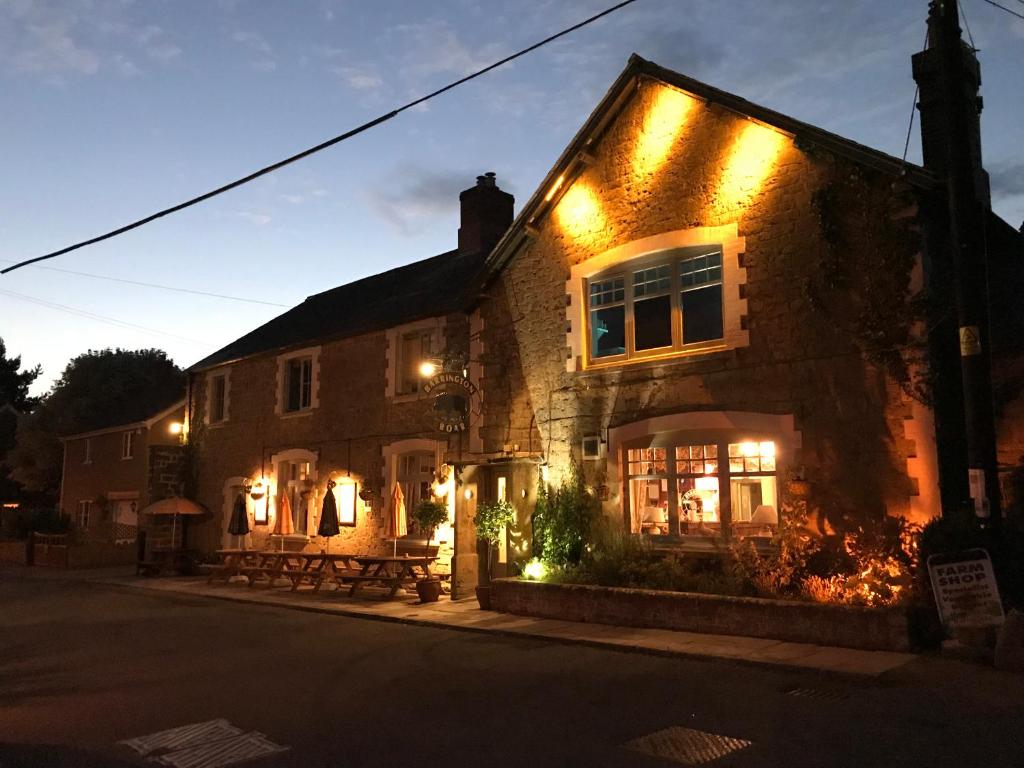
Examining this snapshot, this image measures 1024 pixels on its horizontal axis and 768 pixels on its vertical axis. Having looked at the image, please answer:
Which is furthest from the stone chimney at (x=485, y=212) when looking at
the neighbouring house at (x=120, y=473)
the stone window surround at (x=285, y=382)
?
the neighbouring house at (x=120, y=473)

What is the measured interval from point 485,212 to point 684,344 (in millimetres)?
8506

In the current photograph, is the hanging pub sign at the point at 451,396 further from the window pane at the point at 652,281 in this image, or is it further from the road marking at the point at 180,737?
the road marking at the point at 180,737

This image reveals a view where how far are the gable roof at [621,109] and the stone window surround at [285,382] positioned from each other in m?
6.29

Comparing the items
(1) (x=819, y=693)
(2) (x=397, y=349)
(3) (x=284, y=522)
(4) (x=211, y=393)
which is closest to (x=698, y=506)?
(1) (x=819, y=693)

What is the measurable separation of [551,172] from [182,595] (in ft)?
36.3

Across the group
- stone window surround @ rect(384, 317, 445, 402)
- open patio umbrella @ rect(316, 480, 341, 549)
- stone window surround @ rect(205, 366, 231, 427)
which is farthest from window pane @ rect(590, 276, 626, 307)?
stone window surround @ rect(205, 366, 231, 427)

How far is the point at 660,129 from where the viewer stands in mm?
13133

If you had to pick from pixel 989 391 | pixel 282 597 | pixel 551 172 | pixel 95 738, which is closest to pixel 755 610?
pixel 989 391

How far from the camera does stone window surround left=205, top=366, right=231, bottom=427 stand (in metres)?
22.5

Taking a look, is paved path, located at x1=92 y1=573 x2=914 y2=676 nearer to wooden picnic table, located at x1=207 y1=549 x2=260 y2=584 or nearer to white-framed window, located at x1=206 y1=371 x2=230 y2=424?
wooden picnic table, located at x1=207 y1=549 x2=260 y2=584

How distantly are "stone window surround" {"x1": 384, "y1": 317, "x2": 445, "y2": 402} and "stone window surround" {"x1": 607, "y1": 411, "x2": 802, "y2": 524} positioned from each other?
536 centimetres

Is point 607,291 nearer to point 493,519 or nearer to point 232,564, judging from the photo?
point 493,519

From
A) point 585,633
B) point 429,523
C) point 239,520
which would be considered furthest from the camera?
point 239,520

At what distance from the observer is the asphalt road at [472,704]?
225 inches
